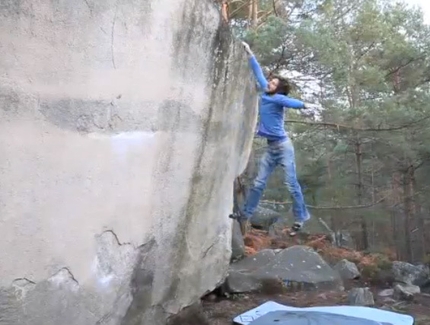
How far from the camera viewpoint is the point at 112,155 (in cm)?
371

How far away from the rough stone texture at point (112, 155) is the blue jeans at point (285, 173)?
20.5 inches

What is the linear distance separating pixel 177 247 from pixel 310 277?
3335 millimetres

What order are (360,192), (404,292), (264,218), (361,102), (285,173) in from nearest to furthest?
(285,173) → (404,292) → (361,102) → (360,192) → (264,218)

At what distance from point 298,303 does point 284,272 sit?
76cm

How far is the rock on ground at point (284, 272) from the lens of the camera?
6.92 m

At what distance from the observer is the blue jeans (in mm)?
5254

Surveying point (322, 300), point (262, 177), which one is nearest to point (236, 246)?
point (322, 300)

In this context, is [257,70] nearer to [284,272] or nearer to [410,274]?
[284,272]

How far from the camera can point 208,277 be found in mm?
4918

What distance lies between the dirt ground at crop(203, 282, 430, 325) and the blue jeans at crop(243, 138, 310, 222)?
1.22 meters

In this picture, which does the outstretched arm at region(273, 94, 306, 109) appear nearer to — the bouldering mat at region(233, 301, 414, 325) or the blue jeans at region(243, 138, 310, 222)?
the blue jeans at region(243, 138, 310, 222)

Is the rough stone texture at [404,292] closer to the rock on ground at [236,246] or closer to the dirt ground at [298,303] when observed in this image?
the dirt ground at [298,303]

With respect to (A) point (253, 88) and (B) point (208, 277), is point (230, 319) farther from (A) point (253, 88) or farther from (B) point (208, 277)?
(A) point (253, 88)

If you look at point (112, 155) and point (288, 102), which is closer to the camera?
point (112, 155)
